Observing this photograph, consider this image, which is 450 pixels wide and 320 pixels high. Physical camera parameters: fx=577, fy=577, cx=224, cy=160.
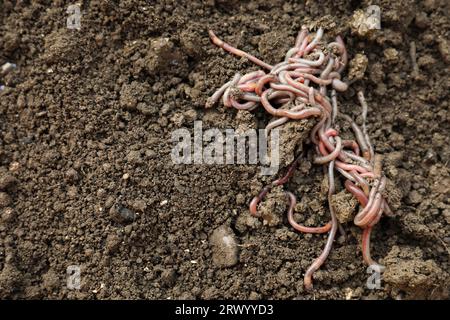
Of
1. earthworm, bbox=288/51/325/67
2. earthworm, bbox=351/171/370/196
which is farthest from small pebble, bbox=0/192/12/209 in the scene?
earthworm, bbox=351/171/370/196

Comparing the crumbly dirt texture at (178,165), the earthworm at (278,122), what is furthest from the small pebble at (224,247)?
the earthworm at (278,122)

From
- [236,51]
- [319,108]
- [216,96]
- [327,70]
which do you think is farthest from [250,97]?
[327,70]

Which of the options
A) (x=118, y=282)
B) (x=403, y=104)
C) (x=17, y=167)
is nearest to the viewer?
(x=118, y=282)

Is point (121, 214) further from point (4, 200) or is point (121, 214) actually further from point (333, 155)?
point (333, 155)

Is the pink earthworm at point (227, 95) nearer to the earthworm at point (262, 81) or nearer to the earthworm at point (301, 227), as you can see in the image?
the earthworm at point (262, 81)

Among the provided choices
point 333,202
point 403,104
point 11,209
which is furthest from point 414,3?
point 11,209

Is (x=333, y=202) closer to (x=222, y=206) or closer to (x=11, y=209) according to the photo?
(x=222, y=206)
